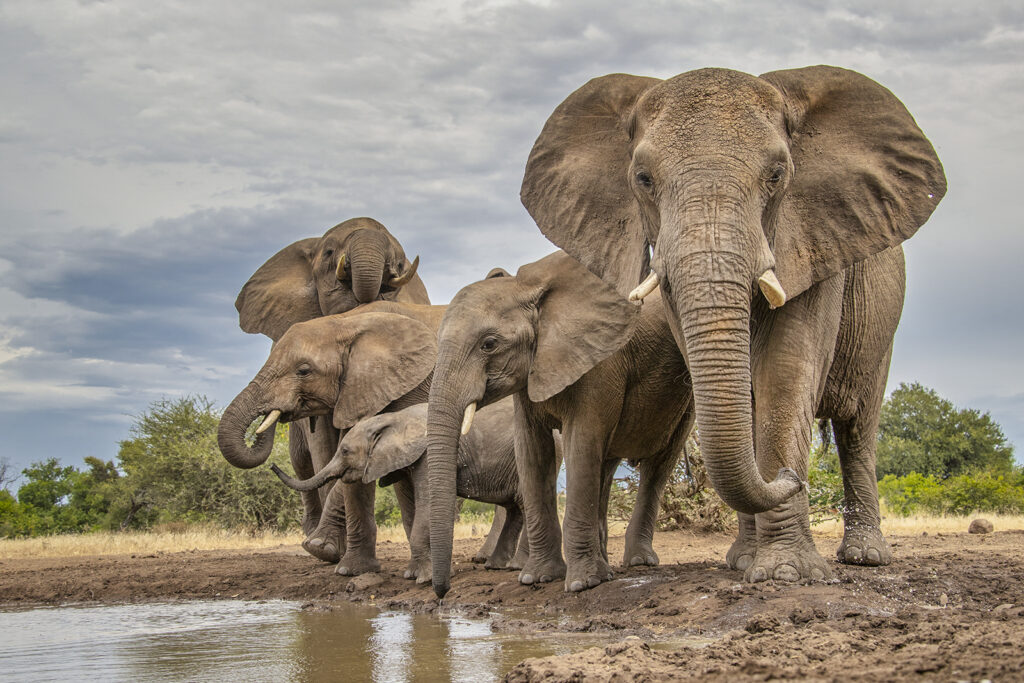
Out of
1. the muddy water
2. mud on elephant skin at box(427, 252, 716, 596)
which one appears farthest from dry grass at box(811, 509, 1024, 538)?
the muddy water

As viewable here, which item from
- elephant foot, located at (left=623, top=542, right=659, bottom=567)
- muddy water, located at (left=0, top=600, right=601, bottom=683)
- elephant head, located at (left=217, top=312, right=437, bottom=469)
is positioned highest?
elephant head, located at (left=217, top=312, right=437, bottom=469)

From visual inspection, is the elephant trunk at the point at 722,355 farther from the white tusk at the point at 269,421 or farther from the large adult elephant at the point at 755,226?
the white tusk at the point at 269,421

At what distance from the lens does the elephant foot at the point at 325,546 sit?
414 inches

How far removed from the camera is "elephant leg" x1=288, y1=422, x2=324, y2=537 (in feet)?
41.9

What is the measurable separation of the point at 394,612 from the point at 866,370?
12.1 feet

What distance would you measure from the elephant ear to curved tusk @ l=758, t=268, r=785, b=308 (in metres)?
4.30

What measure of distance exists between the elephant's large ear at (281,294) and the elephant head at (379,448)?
13.3 feet

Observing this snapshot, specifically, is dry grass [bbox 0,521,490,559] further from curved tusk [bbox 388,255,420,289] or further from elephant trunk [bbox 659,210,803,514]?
elephant trunk [bbox 659,210,803,514]

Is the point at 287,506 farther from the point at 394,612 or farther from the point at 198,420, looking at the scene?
the point at 394,612

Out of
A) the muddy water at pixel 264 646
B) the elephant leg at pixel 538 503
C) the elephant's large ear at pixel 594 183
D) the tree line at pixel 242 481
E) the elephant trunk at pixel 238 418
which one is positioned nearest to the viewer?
the muddy water at pixel 264 646

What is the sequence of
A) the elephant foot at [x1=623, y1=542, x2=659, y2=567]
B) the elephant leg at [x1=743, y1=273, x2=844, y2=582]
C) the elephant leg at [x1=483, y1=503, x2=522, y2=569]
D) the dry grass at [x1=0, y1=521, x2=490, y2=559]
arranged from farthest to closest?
1. the dry grass at [x1=0, y1=521, x2=490, y2=559]
2. the elephant leg at [x1=483, y1=503, x2=522, y2=569]
3. the elephant foot at [x1=623, y1=542, x2=659, y2=567]
4. the elephant leg at [x1=743, y1=273, x2=844, y2=582]

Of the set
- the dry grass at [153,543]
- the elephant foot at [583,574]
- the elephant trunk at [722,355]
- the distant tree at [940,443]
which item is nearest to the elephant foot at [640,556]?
the elephant foot at [583,574]

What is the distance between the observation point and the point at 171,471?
20969mm

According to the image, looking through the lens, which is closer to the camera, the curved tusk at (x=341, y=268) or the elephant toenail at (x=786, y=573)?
the elephant toenail at (x=786, y=573)
